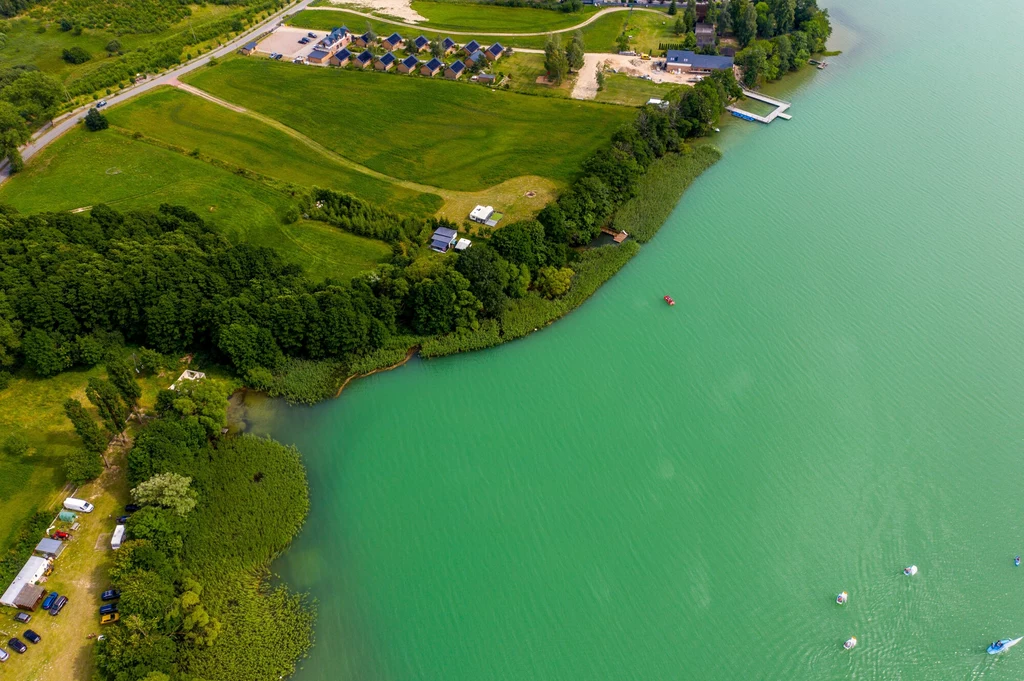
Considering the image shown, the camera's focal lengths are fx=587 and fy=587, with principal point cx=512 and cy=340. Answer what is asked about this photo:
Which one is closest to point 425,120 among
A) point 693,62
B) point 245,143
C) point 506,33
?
point 245,143

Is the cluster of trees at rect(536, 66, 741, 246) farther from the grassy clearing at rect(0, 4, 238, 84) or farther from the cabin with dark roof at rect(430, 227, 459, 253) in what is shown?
the grassy clearing at rect(0, 4, 238, 84)

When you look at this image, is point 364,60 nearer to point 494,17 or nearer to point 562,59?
point 494,17

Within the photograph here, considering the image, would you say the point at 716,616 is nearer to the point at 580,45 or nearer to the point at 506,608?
the point at 506,608

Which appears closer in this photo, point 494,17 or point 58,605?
point 58,605

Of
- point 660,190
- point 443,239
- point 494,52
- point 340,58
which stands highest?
point 494,52

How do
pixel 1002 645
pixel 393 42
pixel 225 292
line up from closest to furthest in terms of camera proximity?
pixel 1002 645 → pixel 225 292 → pixel 393 42

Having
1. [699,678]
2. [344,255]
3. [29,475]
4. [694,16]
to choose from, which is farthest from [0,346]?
[694,16]

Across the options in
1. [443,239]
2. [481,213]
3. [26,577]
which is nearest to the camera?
[26,577]
